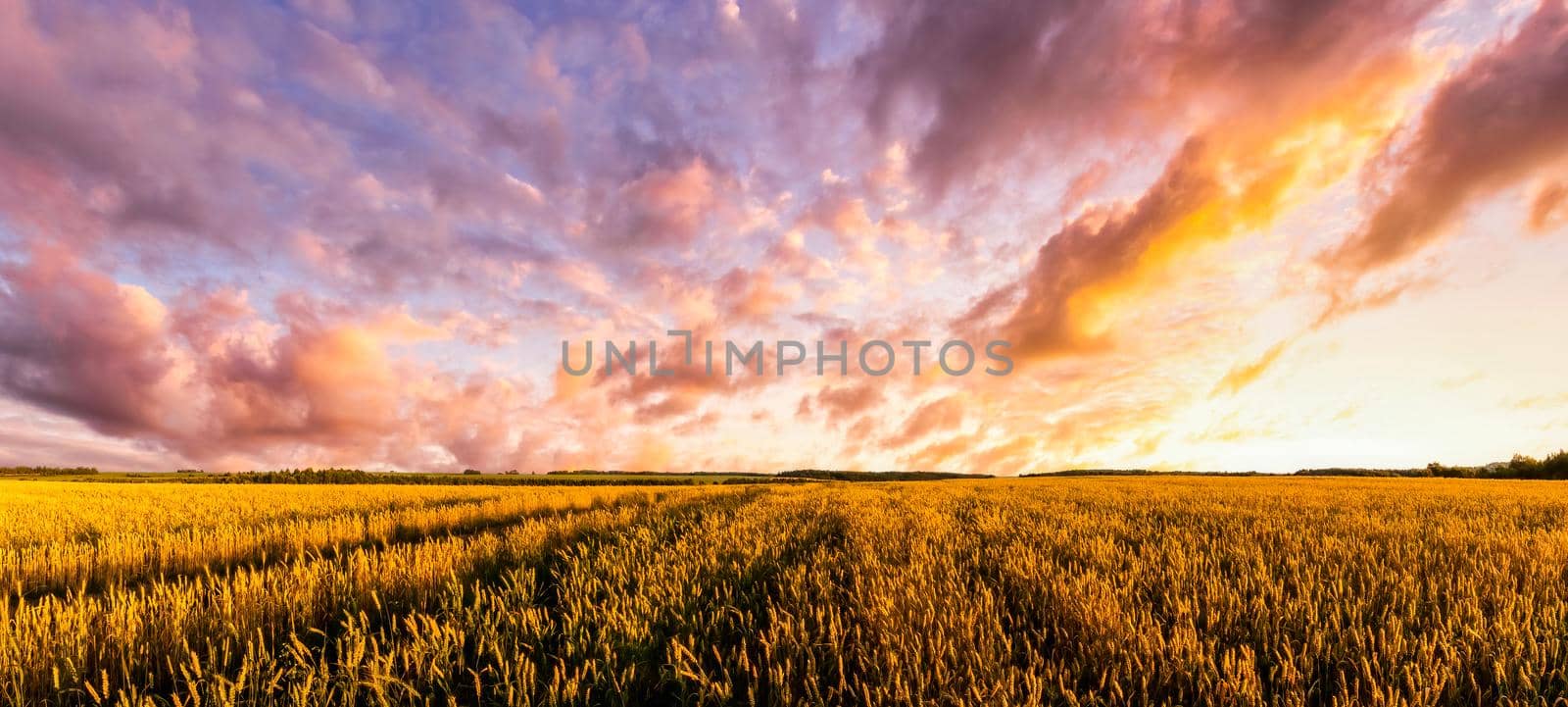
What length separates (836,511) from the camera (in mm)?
11547

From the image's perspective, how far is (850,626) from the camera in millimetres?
3457

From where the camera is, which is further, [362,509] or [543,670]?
[362,509]

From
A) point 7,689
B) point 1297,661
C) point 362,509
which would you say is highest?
point 1297,661

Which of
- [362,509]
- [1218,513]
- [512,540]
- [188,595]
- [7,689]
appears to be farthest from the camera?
[362,509]

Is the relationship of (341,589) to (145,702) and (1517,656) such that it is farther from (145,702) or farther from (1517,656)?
(1517,656)

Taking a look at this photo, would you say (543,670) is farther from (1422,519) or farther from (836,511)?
(1422,519)

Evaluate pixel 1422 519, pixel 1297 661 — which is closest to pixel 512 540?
pixel 1297 661

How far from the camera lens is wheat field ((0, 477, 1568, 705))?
274 cm

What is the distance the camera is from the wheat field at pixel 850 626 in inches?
108

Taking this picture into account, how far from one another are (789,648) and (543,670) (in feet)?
4.59

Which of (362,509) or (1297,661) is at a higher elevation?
(1297,661)

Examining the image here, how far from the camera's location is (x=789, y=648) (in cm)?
307

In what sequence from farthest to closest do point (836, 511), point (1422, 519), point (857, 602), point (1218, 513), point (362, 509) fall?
1. point (362, 509)
2. point (836, 511)
3. point (1218, 513)
4. point (1422, 519)
5. point (857, 602)

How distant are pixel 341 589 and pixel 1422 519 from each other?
50.9 feet
